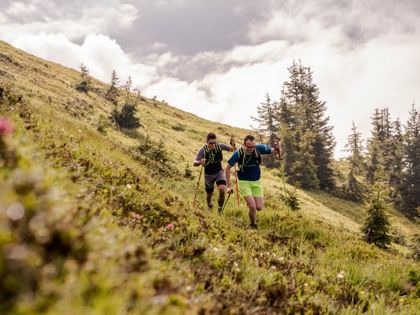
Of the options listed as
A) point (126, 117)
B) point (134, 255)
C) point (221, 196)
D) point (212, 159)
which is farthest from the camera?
point (126, 117)

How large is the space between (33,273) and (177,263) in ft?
7.28

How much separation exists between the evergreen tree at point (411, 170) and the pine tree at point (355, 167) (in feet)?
26.3

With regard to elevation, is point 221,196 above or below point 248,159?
below

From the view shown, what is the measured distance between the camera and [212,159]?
11.4m

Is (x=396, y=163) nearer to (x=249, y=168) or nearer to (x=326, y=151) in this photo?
(x=326, y=151)

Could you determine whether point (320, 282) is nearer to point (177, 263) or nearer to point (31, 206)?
point (177, 263)

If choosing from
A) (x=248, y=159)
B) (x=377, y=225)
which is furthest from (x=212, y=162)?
(x=377, y=225)

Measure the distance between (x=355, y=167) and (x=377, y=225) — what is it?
37918 mm

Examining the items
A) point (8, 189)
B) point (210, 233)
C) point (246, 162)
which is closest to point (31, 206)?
point (8, 189)

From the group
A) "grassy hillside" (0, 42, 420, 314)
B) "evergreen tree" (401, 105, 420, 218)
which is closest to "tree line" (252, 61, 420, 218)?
"evergreen tree" (401, 105, 420, 218)

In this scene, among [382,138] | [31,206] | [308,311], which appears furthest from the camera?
[382,138]

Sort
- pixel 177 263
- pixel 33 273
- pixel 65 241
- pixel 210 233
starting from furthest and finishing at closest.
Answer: pixel 210 233, pixel 177 263, pixel 65 241, pixel 33 273

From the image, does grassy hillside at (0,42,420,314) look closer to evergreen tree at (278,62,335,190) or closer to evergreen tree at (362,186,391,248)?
evergreen tree at (362,186,391,248)

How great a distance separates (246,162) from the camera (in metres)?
10.2
